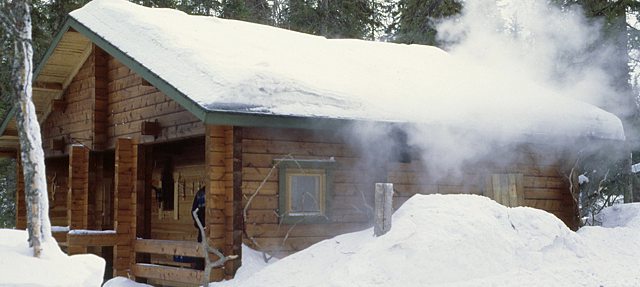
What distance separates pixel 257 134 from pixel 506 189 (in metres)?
5.45

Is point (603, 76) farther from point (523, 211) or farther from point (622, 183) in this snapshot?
point (523, 211)

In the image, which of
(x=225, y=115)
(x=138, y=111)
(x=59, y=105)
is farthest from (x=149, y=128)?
(x=59, y=105)

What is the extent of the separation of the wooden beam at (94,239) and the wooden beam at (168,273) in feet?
2.05

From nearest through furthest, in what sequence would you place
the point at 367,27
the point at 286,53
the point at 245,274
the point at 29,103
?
the point at 29,103 → the point at 245,274 → the point at 286,53 → the point at 367,27

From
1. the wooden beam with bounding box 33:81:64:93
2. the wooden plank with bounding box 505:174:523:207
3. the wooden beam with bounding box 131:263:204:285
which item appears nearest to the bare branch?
the wooden beam with bounding box 131:263:204:285

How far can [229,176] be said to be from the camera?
38.1 ft

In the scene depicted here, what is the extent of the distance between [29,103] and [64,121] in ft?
33.3

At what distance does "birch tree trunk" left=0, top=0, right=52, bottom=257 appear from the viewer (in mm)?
6973

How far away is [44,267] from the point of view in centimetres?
624

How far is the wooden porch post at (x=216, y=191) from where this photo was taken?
37.7 ft

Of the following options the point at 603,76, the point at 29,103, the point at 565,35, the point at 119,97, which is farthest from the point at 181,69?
the point at 565,35

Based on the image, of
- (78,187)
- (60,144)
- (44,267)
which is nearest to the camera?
(44,267)

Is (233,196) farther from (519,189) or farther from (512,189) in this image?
(519,189)

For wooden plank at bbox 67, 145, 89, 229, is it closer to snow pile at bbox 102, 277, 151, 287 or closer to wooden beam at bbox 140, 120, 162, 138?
snow pile at bbox 102, 277, 151, 287
